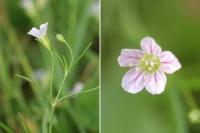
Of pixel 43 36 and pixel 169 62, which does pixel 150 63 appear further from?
pixel 43 36

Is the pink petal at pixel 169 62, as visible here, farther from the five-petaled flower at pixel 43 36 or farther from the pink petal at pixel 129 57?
the five-petaled flower at pixel 43 36

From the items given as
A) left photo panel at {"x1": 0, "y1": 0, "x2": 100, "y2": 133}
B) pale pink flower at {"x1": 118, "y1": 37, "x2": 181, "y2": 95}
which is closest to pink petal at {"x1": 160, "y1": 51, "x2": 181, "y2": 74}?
pale pink flower at {"x1": 118, "y1": 37, "x2": 181, "y2": 95}

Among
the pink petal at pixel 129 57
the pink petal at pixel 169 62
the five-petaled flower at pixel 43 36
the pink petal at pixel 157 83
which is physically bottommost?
the pink petal at pixel 157 83

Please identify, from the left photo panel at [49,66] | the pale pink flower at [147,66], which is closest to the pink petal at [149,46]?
the pale pink flower at [147,66]

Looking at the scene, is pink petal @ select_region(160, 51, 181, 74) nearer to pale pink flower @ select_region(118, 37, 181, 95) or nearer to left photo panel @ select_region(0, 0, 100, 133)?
pale pink flower @ select_region(118, 37, 181, 95)

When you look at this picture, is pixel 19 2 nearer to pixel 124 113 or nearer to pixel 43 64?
pixel 43 64

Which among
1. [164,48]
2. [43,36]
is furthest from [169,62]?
[43,36]
